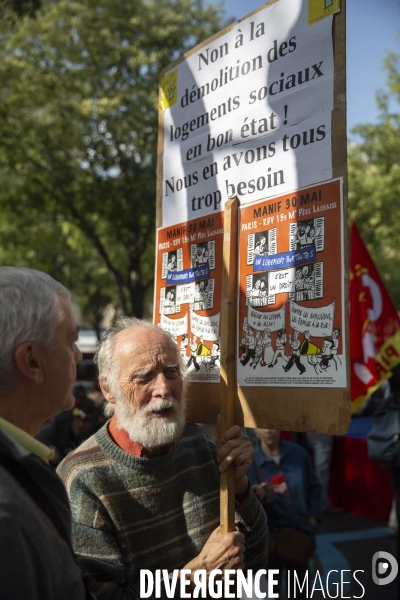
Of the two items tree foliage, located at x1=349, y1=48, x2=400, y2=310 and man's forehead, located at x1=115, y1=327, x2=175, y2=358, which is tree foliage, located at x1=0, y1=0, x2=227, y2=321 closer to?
tree foliage, located at x1=349, y1=48, x2=400, y2=310

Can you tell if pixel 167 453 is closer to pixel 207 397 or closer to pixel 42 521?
pixel 207 397

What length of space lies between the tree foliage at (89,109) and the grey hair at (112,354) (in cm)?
1111

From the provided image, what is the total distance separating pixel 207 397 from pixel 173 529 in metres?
0.50

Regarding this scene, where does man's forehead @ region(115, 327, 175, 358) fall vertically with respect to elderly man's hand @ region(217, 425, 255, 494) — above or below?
above

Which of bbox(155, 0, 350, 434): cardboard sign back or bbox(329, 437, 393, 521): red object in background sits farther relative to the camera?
bbox(329, 437, 393, 521): red object in background

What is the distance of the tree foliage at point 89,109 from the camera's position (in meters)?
14.0

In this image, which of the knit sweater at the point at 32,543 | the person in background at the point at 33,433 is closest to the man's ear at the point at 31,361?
the person in background at the point at 33,433

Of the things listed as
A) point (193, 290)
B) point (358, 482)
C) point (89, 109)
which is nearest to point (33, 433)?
point (193, 290)

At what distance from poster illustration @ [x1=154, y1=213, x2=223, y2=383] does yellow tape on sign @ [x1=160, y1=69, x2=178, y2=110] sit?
A: 0.56m

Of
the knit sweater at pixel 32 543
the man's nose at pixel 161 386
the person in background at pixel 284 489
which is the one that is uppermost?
the man's nose at pixel 161 386

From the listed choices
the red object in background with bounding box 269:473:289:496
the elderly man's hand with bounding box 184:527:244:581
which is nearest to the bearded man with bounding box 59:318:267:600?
the elderly man's hand with bounding box 184:527:244:581

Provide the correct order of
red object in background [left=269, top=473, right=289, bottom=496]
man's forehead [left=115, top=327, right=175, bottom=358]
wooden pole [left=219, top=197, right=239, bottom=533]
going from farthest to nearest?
red object in background [left=269, top=473, right=289, bottom=496] < man's forehead [left=115, top=327, right=175, bottom=358] < wooden pole [left=219, top=197, right=239, bottom=533]

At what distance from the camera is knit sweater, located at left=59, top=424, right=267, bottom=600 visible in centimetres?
206

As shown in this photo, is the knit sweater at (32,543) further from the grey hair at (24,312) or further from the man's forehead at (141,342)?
the man's forehead at (141,342)
